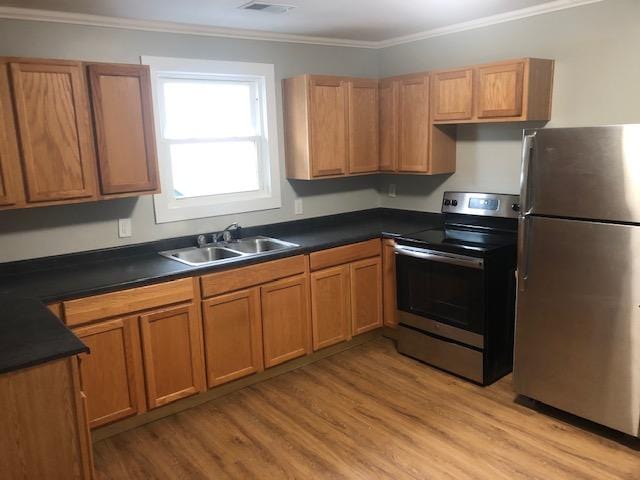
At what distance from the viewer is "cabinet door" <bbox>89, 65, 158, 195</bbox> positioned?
114 inches

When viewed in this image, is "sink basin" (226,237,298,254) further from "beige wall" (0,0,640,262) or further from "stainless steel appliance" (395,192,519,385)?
"stainless steel appliance" (395,192,519,385)

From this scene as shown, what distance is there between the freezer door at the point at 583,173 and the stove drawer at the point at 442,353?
42.5 inches

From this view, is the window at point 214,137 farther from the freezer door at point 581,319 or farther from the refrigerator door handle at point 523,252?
the freezer door at point 581,319

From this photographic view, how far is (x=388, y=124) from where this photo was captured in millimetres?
4246

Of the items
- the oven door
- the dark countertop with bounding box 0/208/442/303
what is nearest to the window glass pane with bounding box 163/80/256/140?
the dark countertop with bounding box 0/208/442/303

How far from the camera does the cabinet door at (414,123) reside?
13.0ft

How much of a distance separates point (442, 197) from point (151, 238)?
2298mm

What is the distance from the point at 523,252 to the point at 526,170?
460 mm

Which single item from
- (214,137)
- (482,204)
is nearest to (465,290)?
(482,204)

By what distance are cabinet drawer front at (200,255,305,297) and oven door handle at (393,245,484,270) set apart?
735 millimetres

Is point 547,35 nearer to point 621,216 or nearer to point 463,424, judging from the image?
point 621,216

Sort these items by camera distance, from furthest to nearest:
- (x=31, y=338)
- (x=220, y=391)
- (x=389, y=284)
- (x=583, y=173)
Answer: (x=389, y=284) → (x=220, y=391) → (x=583, y=173) → (x=31, y=338)

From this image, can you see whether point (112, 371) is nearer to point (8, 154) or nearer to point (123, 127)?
point (8, 154)

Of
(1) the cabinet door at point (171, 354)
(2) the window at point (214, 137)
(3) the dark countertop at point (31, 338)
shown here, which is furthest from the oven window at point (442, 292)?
(3) the dark countertop at point (31, 338)
